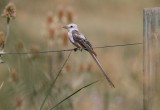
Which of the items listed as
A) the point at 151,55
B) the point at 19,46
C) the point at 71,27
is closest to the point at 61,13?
the point at 71,27

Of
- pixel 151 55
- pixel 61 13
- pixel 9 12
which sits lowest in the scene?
pixel 61 13

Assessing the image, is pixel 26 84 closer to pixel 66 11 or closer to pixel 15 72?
pixel 15 72

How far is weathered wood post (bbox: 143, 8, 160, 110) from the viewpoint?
293 inches

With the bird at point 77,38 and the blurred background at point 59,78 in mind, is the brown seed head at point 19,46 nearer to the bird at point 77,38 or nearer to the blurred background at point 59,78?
the blurred background at point 59,78

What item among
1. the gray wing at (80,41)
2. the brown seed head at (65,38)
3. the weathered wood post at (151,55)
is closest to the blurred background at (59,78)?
the brown seed head at (65,38)

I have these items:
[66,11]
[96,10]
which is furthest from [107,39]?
[66,11]

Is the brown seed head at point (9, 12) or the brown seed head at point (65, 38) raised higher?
the brown seed head at point (9, 12)

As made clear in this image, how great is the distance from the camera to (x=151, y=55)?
746 cm

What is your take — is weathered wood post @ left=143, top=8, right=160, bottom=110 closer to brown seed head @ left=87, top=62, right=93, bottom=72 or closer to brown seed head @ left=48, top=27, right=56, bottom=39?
brown seed head @ left=87, top=62, right=93, bottom=72

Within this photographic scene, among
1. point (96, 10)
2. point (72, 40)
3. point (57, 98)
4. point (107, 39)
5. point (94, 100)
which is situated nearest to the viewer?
point (57, 98)

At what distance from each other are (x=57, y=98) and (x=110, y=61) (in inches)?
57.3

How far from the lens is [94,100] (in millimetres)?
9008

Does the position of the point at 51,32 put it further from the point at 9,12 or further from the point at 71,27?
the point at 9,12

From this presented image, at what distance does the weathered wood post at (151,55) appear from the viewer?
24.4 feet
